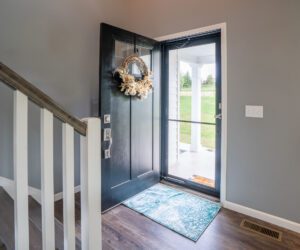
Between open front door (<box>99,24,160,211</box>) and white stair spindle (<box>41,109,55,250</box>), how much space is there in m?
1.29

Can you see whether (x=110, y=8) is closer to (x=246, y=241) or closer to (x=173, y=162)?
(x=173, y=162)

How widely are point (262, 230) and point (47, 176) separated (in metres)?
2.10

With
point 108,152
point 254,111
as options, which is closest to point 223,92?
point 254,111

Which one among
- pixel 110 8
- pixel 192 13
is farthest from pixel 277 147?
pixel 110 8

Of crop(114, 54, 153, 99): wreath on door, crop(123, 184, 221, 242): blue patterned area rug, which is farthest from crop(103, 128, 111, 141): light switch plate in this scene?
crop(123, 184, 221, 242): blue patterned area rug

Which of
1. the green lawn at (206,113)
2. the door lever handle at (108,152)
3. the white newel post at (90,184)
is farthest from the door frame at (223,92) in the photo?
the white newel post at (90,184)

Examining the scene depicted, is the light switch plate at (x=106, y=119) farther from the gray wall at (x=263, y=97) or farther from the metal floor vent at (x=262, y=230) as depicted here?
the metal floor vent at (x=262, y=230)

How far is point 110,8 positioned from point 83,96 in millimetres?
1332

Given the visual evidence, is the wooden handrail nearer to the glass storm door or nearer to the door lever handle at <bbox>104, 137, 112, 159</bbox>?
the door lever handle at <bbox>104, 137, 112, 159</bbox>

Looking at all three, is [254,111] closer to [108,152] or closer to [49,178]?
[108,152]

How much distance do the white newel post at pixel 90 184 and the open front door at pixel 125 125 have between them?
1090 millimetres

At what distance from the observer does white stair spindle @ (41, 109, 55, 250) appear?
3.42 feet

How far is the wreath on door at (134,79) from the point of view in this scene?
2.47m

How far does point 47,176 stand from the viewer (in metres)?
1.06
